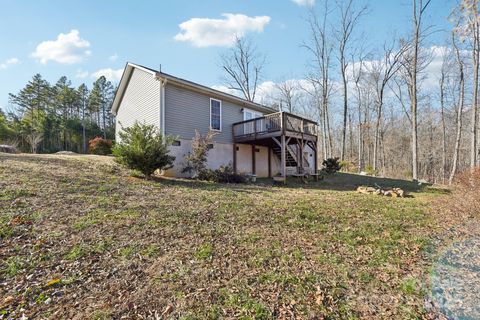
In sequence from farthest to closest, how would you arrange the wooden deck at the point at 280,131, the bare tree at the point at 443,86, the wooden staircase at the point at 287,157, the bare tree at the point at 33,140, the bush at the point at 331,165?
the bare tree at the point at 443,86, the bare tree at the point at 33,140, the bush at the point at 331,165, the wooden staircase at the point at 287,157, the wooden deck at the point at 280,131

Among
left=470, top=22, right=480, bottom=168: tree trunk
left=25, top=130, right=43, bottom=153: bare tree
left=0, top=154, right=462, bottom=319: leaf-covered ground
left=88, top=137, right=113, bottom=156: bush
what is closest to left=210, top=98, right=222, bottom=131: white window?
left=0, top=154, right=462, bottom=319: leaf-covered ground

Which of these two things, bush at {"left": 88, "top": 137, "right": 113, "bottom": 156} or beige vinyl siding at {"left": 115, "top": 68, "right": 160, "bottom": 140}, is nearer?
beige vinyl siding at {"left": 115, "top": 68, "right": 160, "bottom": 140}

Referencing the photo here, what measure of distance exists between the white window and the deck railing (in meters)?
1.07

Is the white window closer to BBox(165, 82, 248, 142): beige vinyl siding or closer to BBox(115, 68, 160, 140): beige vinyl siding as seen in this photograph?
BBox(165, 82, 248, 142): beige vinyl siding

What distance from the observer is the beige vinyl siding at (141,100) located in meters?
12.1

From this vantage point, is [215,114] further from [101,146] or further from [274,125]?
[101,146]

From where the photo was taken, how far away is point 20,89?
3203 centimetres

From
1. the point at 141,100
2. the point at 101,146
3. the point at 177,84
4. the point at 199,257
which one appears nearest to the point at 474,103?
the point at 177,84

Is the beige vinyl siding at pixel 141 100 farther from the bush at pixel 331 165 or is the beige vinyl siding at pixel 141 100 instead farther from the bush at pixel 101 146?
the bush at pixel 331 165

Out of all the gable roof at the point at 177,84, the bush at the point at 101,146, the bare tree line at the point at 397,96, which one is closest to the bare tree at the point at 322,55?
the bare tree line at the point at 397,96

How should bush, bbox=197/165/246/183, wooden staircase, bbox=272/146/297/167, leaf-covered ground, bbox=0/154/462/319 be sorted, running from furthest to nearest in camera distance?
1. wooden staircase, bbox=272/146/297/167
2. bush, bbox=197/165/246/183
3. leaf-covered ground, bbox=0/154/462/319

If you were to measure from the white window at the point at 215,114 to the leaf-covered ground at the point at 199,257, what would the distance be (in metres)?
7.12

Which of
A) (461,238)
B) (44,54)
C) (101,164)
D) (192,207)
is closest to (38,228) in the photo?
(192,207)

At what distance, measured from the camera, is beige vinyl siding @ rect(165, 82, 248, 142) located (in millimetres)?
11875
